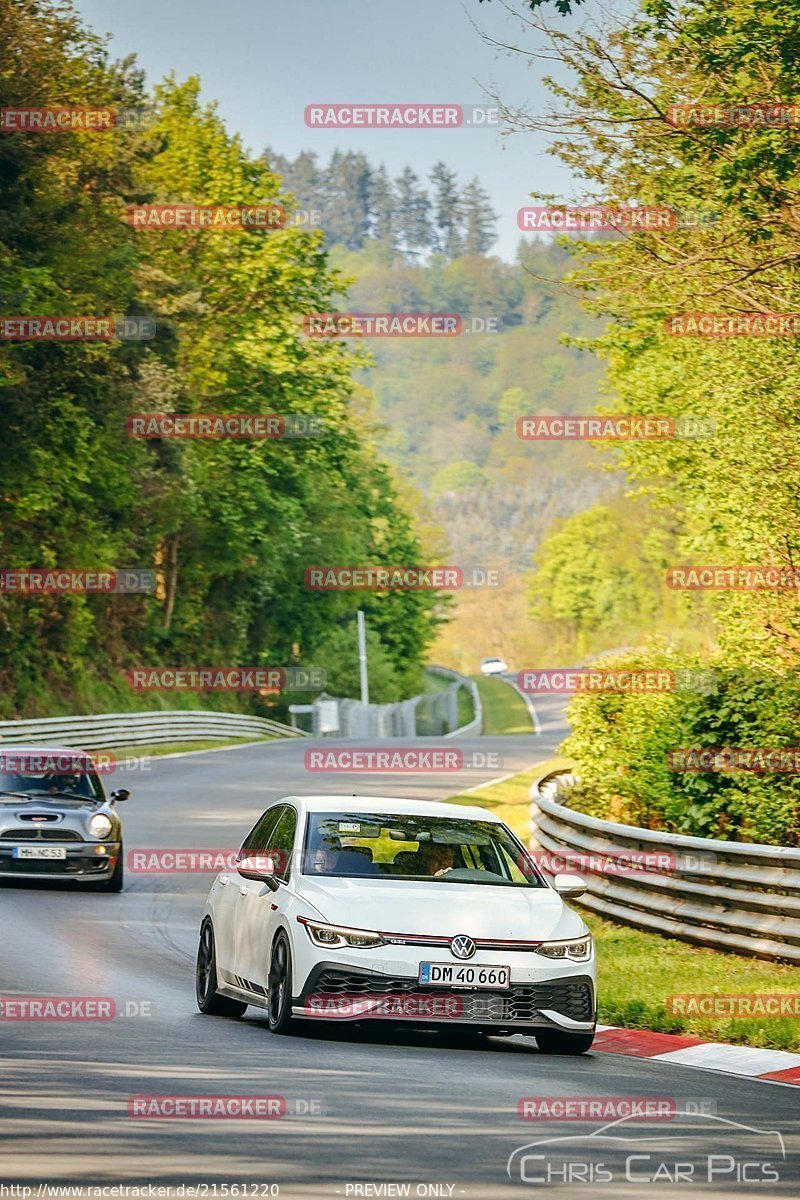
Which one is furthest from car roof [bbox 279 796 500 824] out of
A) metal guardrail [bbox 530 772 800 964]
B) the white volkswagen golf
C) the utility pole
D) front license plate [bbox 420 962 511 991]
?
the utility pole

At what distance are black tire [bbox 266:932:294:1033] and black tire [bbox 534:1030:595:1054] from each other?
4.70 ft

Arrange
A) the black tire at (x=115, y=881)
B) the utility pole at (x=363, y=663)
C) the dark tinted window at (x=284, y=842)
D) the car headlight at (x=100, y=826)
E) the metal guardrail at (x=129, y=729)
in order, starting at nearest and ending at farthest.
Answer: the dark tinted window at (x=284, y=842), the car headlight at (x=100, y=826), the black tire at (x=115, y=881), the metal guardrail at (x=129, y=729), the utility pole at (x=363, y=663)

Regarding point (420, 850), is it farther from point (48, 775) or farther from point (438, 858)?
point (48, 775)

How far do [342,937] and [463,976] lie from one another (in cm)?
71

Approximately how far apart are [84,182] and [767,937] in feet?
145

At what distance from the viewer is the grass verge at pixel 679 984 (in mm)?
→ 12539

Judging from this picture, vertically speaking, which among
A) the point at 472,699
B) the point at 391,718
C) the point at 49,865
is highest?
the point at 49,865

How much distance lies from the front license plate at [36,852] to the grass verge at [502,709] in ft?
228

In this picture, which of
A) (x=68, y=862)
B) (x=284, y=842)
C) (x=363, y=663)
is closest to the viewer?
(x=284, y=842)

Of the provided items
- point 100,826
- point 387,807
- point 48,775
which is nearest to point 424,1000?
point 387,807

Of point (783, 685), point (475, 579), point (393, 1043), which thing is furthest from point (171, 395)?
point (393, 1043)

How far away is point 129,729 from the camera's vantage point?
54656 mm

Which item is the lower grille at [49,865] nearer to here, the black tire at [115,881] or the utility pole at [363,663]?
the black tire at [115,881]

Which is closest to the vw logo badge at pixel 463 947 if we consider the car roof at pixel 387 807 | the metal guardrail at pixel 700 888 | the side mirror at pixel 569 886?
the side mirror at pixel 569 886
